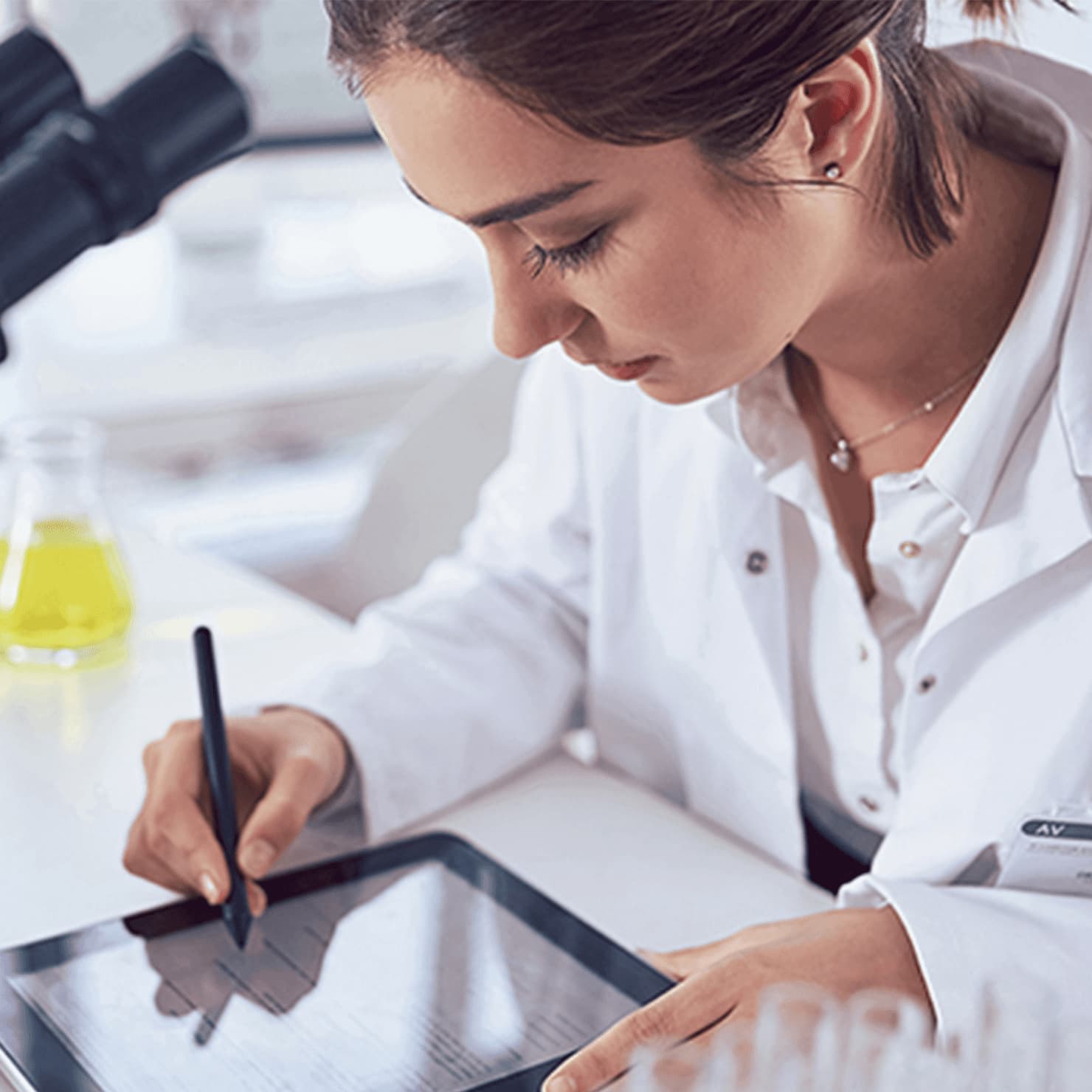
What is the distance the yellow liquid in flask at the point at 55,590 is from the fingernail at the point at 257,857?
1.23 feet

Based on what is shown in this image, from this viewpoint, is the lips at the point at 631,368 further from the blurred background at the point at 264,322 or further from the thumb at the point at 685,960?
the blurred background at the point at 264,322

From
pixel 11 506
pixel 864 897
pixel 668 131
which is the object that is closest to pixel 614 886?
pixel 864 897

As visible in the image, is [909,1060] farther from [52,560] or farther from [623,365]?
[52,560]

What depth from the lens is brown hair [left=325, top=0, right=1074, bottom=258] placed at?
26.8 inches

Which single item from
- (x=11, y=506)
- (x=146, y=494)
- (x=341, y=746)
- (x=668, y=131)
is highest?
(x=668, y=131)

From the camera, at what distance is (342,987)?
83cm

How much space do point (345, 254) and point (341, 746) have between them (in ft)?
5.24

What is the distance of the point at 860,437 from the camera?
1050 millimetres

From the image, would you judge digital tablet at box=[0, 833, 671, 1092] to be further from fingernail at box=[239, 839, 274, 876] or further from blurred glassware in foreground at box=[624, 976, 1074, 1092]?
blurred glassware in foreground at box=[624, 976, 1074, 1092]

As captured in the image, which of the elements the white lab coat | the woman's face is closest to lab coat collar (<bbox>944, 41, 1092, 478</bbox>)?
the white lab coat

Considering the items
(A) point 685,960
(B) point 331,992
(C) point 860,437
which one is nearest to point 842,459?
(C) point 860,437

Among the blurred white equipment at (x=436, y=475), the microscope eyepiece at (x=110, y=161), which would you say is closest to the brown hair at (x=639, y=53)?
the microscope eyepiece at (x=110, y=161)

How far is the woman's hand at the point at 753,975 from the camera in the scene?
0.70 metres

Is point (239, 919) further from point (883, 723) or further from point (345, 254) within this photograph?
point (345, 254)
